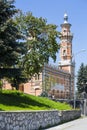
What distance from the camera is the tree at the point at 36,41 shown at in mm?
43844

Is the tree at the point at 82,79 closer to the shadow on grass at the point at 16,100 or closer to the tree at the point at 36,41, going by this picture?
the tree at the point at 36,41

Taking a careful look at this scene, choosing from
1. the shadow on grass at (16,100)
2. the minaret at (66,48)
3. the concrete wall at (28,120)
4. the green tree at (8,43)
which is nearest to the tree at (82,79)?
the minaret at (66,48)

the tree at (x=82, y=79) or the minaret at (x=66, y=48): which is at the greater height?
the minaret at (x=66, y=48)

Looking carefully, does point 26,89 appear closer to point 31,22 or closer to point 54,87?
point 54,87

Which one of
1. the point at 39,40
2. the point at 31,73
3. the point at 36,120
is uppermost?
the point at 39,40

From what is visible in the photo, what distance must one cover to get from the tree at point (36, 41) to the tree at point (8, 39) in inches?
558

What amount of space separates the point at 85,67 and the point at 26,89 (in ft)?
61.2

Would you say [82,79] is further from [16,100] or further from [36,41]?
[16,100]

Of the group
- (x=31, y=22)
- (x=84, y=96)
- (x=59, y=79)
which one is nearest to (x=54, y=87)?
(x=59, y=79)

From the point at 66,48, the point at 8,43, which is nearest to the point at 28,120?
the point at 8,43

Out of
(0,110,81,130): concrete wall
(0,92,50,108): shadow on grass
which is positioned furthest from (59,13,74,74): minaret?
(0,110,81,130): concrete wall

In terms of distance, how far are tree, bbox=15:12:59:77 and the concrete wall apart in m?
11.5

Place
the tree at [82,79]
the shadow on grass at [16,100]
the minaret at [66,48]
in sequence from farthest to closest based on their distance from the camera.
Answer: the minaret at [66,48]
the tree at [82,79]
the shadow on grass at [16,100]

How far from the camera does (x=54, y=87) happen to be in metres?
102
